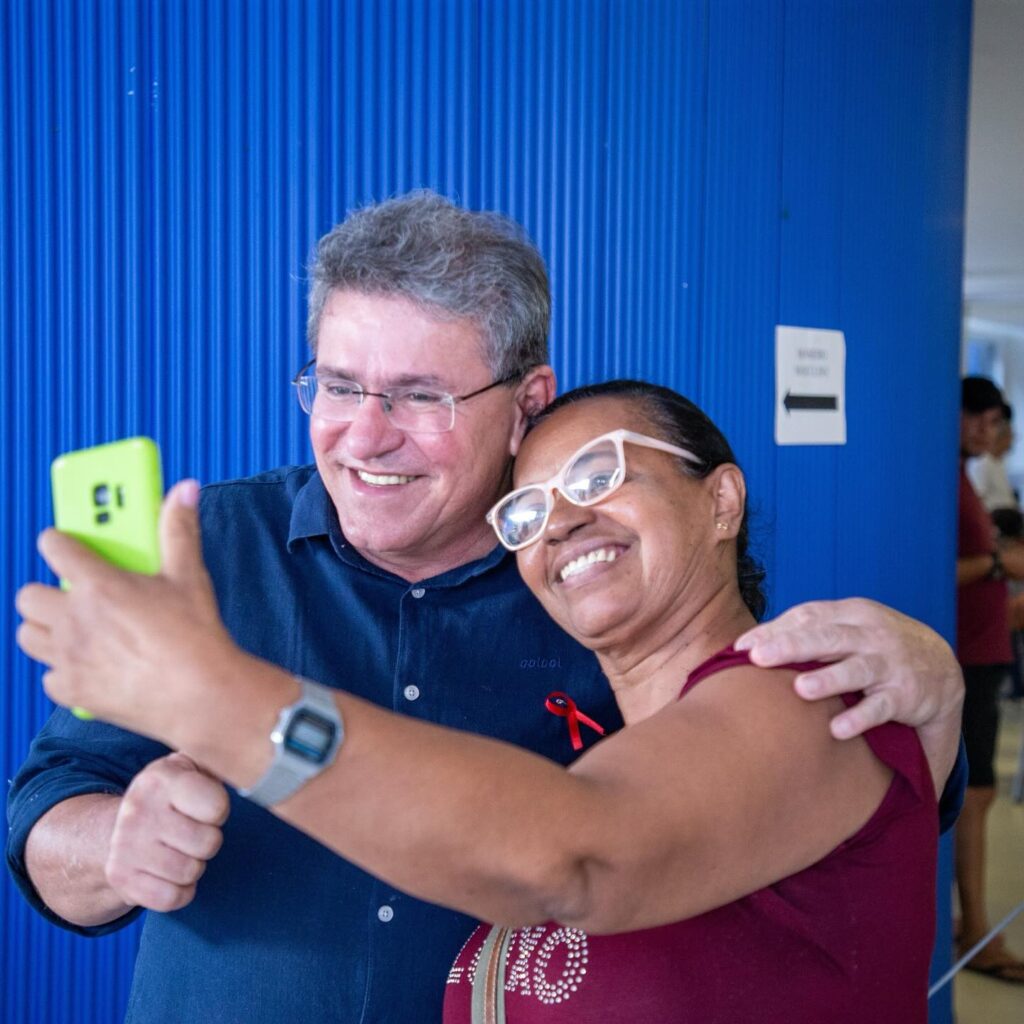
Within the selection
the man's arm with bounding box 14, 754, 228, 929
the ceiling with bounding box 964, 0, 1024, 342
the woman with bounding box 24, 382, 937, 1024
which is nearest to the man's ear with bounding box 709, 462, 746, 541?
the woman with bounding box 24, 382, 937, 1024

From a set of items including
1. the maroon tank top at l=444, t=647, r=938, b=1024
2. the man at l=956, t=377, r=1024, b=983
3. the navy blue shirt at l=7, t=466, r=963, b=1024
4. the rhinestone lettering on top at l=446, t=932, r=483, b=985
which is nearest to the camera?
the maroon tank top at l=444, t=647, r=938, b=1024

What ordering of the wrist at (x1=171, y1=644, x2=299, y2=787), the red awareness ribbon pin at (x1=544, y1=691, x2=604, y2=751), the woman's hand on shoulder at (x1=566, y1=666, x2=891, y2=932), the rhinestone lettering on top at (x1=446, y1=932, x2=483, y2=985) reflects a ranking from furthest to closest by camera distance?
1. the red awareness ribbon pin at (x1=544, y1=691, x2=604, y2=751)
2. the rhinestone lettering on top at (x1=446, y1=932, x2=483, y2=985)
3. the woman's hand on shoulder at (x1=566, y1=666, x2=891, y2=932)
4. the wrist at (x1=171, y1=644, x2=299, y2=787)

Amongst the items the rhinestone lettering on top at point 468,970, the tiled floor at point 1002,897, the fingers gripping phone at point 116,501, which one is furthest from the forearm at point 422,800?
the tiled floor at point 1002,897

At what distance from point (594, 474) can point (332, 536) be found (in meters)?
0.44

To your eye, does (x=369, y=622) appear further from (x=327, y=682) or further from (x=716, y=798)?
(x=716, y=798)

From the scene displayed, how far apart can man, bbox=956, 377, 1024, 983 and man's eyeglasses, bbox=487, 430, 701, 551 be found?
10.7 ft

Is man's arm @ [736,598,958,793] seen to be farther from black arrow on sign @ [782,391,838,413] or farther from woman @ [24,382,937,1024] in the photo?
black arrow on sign @ [782,391,838,413]

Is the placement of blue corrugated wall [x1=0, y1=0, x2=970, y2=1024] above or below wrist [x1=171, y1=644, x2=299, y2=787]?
above

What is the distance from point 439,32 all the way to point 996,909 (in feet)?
14.1

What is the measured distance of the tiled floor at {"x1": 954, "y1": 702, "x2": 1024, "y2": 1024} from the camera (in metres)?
4.33

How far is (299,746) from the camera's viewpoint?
86 centimetres

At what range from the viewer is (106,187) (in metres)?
2.16

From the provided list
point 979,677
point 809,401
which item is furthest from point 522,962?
point 979,677

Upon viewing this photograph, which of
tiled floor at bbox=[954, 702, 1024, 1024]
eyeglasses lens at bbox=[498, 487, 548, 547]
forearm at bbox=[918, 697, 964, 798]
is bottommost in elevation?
tiled floor at bbox=[954, 702, 1024, 1024]
